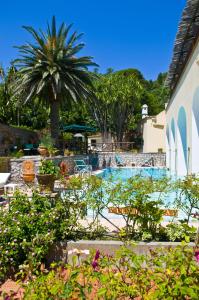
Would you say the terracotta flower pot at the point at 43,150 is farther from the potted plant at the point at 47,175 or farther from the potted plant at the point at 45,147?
the potted plant at the point at 47,175

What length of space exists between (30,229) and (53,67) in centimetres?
1670

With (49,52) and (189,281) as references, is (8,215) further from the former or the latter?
(49,52)

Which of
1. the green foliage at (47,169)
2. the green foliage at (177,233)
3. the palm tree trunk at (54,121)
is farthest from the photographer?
the palm tree trunk at (54,121)

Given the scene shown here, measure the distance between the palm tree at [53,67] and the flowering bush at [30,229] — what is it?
1531cm

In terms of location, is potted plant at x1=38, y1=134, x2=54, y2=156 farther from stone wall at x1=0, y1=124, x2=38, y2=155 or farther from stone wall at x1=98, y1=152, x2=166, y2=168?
stone wall at x1=98, y1=152, x2=166, y2=168

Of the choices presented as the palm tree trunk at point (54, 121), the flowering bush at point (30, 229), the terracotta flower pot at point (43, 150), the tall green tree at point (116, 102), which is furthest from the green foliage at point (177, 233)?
the tall green tree at point (116, 102)

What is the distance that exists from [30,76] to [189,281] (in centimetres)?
1909

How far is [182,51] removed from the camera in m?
13.1

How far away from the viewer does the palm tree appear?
19906mm

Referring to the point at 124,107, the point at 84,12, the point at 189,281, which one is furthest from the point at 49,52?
the point at 189,281

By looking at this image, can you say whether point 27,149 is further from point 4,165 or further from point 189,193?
point 189,193

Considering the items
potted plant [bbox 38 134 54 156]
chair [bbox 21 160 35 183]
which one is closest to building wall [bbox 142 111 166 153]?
potted plant [bbox 38 134 54 156]

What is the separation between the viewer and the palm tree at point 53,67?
19906 millimetres

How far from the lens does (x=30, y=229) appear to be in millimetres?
4312
